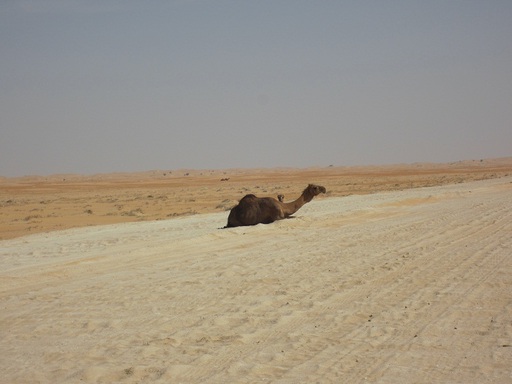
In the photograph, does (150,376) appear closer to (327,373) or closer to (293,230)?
(327,373)

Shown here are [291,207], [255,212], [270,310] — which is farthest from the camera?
[291,207]

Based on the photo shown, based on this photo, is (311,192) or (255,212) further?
(311,192)

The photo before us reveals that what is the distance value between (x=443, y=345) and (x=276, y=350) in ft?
5.60

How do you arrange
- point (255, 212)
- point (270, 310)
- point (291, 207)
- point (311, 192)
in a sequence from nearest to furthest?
point (270, 310) → point (255, 212) → point (291, 207) → point (311, 192)

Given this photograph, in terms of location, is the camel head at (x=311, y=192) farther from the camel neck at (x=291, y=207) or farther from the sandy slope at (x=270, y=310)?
the sandy slope at (x=270, y=310)

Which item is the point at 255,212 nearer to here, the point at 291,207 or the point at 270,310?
the point at 291,207

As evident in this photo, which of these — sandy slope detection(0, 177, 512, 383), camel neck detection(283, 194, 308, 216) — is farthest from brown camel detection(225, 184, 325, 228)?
sandy slope detection(0, 177, 512, 383)

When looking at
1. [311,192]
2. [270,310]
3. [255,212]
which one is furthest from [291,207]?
[270,310]

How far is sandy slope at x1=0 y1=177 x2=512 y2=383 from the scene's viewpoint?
6258mm

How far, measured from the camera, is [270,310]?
840 cm

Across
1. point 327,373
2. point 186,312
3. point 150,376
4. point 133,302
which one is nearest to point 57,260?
point 133,302

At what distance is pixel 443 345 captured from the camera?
6.63 metres

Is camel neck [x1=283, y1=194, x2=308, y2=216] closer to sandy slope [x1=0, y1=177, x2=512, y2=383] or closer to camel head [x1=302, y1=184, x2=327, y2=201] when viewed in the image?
camel head [x1=302, y1=184, x2=327, y2=201]

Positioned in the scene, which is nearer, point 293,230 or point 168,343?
point 168,343
